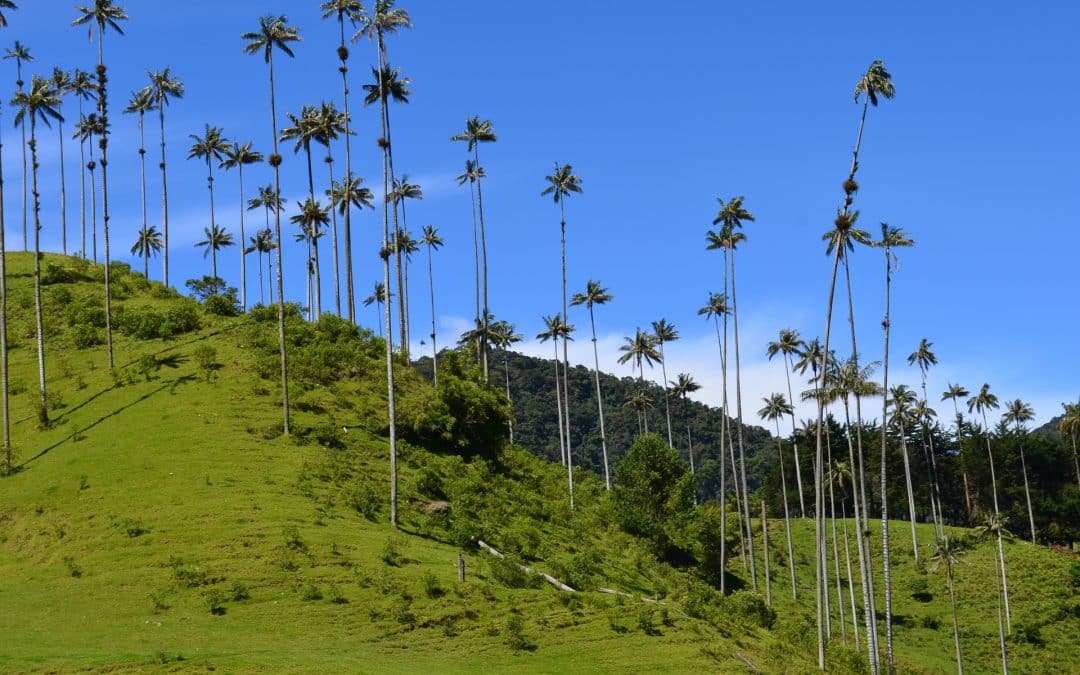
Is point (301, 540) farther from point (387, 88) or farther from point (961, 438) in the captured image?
point (961, 438)

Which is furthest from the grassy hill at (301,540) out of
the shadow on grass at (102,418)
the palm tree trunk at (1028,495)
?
the palm tree trunk at (1028,495)

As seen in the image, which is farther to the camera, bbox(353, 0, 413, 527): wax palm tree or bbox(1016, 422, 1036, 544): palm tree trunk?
bbox(1016, 422, 1036, 544): palm tree trunk

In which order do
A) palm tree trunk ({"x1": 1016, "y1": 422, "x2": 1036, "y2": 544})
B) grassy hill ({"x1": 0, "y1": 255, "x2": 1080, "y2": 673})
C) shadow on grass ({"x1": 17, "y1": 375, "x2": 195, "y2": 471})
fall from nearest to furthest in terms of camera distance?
grassy hill ({"x1": 0, "y1": 255, "x2": 1080, "y2": 673}) → shadow on grass ({"x1": 17, "y1": 375, "x2": 195, "y2": 471}) → palm tree trunk ({"x1": 1016, "y1": 422, "x2": 1036, "y2": 544})

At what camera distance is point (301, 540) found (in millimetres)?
46469

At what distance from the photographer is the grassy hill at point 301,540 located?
38.3m

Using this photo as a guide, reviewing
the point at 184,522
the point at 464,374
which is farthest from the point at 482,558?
the point at 464,374

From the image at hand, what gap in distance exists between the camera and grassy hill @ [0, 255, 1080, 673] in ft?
126

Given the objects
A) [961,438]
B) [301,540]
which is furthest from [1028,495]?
[301,540]

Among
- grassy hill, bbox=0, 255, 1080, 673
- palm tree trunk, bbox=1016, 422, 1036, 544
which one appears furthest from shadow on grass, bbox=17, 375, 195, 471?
palm tree trunk, bbox=1016, 422, 1036, 544

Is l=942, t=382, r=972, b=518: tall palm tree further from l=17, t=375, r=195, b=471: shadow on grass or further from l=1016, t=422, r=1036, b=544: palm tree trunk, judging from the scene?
l=17, t=375, r=195, b=471: shadow on grass

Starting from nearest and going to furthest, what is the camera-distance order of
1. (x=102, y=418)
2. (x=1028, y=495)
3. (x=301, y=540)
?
(x=301, y=540) < (x=102, y=418) < (x=1028, y=495)

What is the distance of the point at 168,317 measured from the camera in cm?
8144

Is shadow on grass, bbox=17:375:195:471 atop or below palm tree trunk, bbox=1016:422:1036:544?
atop

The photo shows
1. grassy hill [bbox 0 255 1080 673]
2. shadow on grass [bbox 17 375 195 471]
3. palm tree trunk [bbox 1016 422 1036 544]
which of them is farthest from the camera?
palm tree trunk [bbox 1016 422 1036 544]
